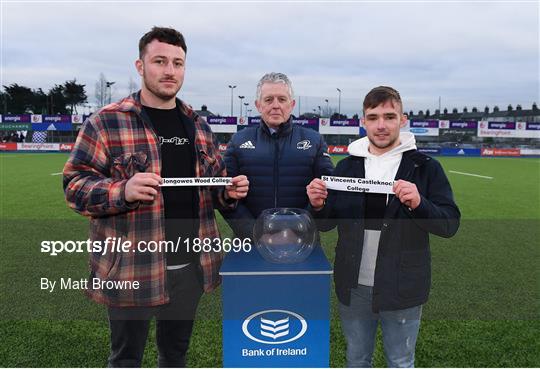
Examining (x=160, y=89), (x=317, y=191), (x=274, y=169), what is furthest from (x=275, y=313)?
(x=160, y=89)

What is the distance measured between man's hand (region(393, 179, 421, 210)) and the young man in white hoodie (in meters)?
0.03

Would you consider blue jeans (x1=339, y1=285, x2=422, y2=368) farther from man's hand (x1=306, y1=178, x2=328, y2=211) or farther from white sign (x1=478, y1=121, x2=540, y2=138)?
white sign (x1=478, y1=121, x2=540, y2=138)

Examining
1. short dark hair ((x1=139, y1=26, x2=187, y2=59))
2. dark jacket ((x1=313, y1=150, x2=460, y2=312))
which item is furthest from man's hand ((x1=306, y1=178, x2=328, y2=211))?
short dark hair ((x1=139, y1=26, x2=187, y2=59))

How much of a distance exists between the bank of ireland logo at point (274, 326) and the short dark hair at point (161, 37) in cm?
139

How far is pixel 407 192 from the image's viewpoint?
184cm

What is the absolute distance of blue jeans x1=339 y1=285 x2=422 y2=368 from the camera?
211cm

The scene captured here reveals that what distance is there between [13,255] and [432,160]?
17.2 feet

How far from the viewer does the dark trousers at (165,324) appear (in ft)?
7.36

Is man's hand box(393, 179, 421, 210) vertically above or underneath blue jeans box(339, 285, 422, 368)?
above

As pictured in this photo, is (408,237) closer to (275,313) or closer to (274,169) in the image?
(275,313)

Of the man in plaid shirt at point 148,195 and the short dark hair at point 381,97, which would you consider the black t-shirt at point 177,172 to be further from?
the short dark hair at point 381,97

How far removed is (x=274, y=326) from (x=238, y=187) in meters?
0.71

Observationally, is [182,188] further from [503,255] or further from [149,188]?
[503,255]

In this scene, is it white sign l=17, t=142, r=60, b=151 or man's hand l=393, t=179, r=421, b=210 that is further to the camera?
white sign l=17, t=142, r=60, b=151
